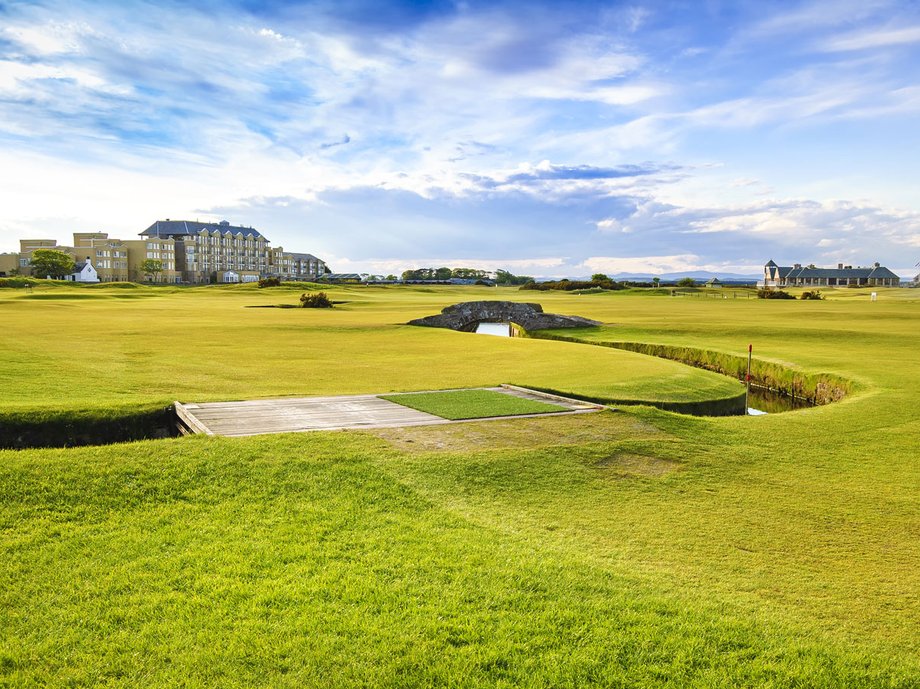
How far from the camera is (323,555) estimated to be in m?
7.42

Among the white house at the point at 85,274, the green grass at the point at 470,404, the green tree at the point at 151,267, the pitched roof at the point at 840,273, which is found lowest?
the green grass at the point at 470,404

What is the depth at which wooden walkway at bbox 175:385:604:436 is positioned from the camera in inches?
492

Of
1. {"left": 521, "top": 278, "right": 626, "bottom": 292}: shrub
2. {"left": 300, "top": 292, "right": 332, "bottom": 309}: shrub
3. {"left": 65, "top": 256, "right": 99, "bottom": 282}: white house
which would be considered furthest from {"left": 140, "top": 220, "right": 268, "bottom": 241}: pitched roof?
{"left": 300, "top": 292, "right": 332, "bottom": 309}: shrub

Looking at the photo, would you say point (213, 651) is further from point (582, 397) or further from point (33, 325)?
point (33, 325)

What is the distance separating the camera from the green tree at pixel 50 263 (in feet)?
388

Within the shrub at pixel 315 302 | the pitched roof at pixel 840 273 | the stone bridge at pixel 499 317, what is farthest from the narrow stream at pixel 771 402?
the pitched roof at pixel 840 273

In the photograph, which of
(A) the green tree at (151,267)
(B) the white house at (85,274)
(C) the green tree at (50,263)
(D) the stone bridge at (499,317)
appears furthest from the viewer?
(A) the green tree at (151,267)

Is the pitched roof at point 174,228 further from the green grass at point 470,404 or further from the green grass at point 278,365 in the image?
the green grass at point 470,404

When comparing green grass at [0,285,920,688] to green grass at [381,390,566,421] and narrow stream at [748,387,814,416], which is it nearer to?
green grass at [381,390,566,421]

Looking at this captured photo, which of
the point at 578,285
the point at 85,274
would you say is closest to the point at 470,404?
the point at 578,285

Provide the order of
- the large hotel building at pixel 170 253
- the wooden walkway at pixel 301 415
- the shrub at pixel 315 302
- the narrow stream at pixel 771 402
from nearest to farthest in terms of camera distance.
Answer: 1. the wooden walkway at pixel 301 415
2. the narrow stream at pixel 771 402
3. the shrub at pixel 315 302
4. the large hotel building at pixel 170 253

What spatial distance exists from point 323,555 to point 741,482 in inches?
295

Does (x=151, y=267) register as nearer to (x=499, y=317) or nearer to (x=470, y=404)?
(x=499, y=317)

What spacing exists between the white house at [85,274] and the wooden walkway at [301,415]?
138187mm
